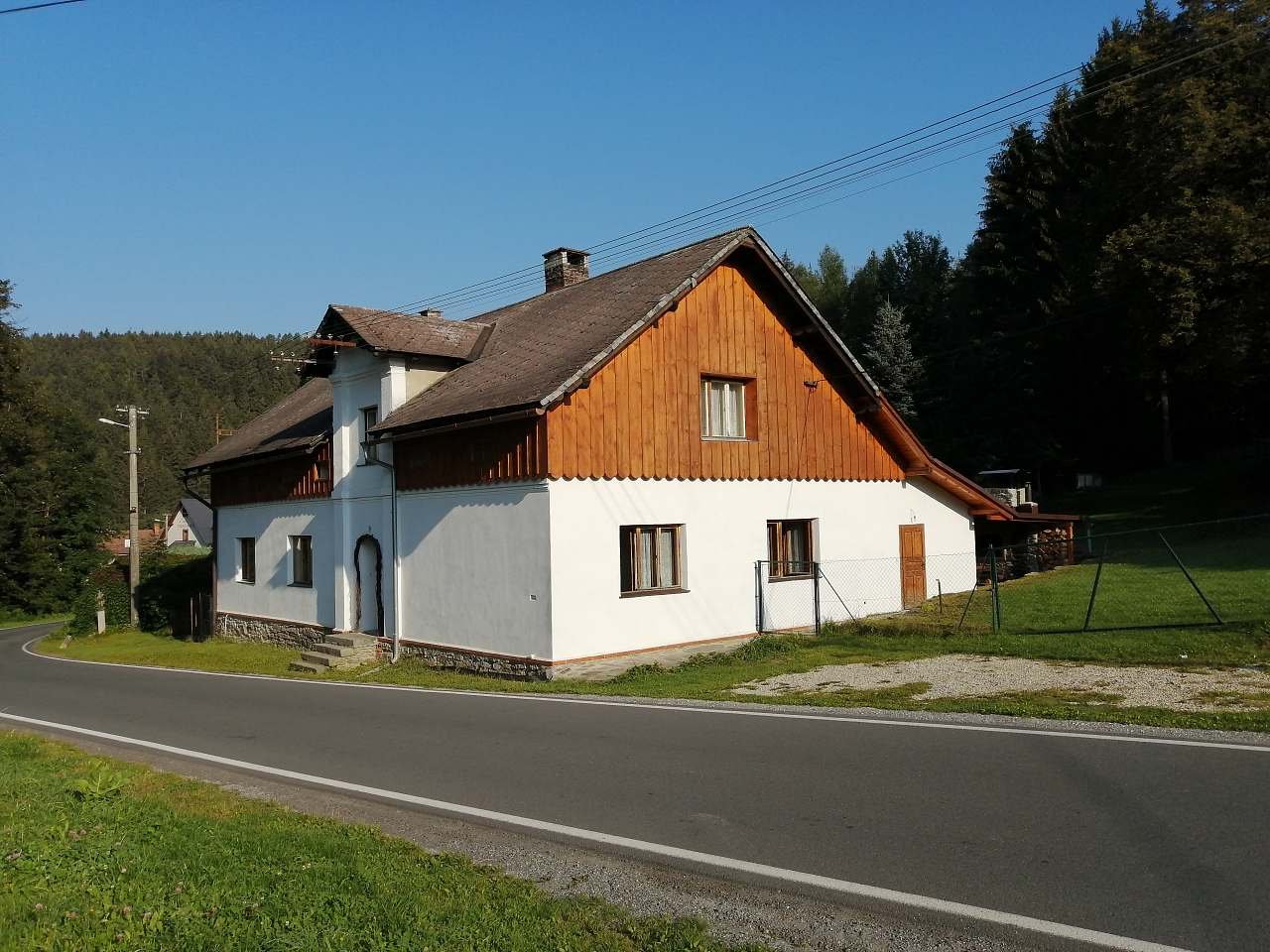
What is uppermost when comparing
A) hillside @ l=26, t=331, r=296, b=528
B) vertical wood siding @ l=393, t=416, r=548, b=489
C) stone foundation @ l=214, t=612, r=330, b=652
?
hillside @ l=26, t=331, r=296, b=528

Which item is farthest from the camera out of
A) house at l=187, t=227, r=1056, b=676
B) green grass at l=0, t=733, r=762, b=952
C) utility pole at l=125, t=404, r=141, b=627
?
utility pole at l=125, t=404, r=141, b=627

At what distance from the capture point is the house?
16.9m

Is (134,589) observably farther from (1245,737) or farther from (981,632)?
(1245,737)

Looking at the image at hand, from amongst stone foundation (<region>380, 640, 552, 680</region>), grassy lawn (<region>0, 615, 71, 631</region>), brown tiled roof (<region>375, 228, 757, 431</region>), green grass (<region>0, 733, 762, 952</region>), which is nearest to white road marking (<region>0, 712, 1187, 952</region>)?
green grass (<region>0, 733, 762, 952</region>)

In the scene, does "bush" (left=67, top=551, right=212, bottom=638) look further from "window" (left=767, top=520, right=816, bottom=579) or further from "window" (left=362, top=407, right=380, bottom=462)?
"window" (left=767, top=520, right=816, bottom=579)

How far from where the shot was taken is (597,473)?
17.1 meters

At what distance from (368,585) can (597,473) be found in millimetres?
7570

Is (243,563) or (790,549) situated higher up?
(790,549)

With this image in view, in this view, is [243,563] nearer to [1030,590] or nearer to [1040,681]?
[1030,590]

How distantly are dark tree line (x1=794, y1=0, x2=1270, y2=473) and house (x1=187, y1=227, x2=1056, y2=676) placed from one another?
15560mm

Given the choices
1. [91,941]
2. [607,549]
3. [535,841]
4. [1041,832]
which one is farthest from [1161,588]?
[91,941]

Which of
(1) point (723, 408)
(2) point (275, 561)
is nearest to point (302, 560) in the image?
(2) point (275, 561)

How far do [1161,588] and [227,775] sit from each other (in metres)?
18.8

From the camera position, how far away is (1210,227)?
32.5 metres
